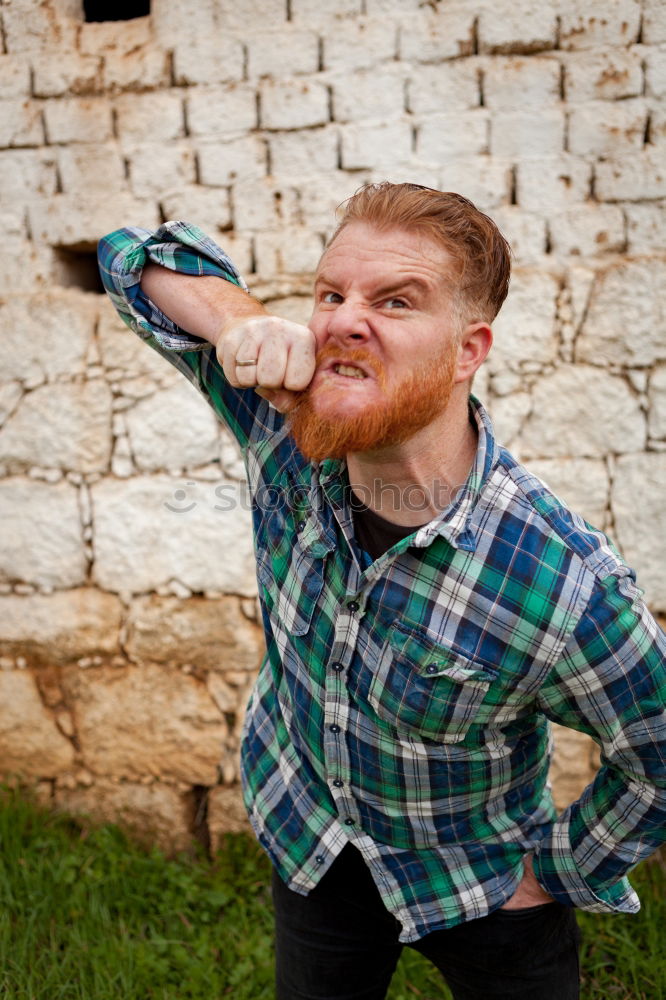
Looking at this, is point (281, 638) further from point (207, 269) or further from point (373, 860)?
point (207, 269)

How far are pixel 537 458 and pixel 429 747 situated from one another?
1.65m

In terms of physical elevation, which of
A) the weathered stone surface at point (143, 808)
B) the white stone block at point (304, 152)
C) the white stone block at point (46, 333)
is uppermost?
the white stone block at point (304, 152)

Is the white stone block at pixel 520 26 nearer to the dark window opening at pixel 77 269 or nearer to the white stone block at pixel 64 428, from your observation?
the dark window opening at pixel 77 269

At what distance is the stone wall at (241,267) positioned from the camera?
2766 mm

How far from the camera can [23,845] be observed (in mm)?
3160

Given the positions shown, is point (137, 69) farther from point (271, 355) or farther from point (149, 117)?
point (271, 355)

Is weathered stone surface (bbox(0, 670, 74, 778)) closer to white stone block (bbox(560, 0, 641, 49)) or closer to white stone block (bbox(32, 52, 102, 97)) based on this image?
white stone block (bbox(32, 52, 102, 97))

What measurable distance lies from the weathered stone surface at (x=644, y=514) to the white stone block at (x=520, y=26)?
150 centimetres

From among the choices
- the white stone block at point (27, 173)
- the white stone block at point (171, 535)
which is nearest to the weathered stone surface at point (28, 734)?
the white stone block at point (171, 535)

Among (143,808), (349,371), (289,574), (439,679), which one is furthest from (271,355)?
(143,808)

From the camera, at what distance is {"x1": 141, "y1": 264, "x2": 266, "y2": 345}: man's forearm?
160 cm

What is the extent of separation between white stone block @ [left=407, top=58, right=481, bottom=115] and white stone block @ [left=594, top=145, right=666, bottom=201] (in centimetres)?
52

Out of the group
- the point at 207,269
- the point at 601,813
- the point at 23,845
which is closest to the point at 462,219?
the point at 207,269

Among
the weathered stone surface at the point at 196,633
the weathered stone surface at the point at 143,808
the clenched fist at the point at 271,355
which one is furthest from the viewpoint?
the weathered stone surface at the point at 143,808
